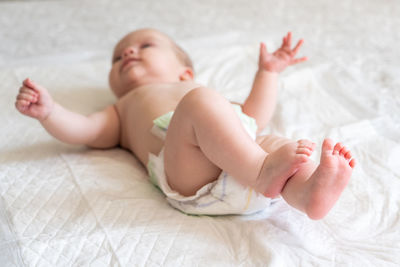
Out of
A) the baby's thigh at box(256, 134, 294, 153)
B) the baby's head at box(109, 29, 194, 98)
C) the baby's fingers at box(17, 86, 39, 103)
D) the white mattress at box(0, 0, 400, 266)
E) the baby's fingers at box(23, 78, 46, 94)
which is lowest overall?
the white mattress at box(0, 0, 400, 266)

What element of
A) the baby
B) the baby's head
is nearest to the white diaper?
the baby

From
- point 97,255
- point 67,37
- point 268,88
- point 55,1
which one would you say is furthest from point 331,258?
point 55,1

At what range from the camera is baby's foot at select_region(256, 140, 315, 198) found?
832mm

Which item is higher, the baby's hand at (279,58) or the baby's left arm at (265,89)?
the baby's hand at (279,58)

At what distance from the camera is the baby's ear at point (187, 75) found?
1.36m

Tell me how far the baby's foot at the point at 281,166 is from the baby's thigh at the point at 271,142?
6.4 inches

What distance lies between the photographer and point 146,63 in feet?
4.27

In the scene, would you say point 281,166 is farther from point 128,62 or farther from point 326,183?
point 128,62

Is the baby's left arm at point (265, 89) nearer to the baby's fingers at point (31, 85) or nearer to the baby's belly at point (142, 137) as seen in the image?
the baby's belly at point (142, 137)

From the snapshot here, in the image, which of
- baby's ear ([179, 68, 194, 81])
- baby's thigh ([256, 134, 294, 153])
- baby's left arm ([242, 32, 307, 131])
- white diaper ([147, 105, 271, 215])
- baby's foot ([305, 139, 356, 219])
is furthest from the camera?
baby's ear ([179, 68, 194, 81])

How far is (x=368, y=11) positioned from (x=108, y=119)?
136cm

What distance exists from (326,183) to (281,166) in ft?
0.27

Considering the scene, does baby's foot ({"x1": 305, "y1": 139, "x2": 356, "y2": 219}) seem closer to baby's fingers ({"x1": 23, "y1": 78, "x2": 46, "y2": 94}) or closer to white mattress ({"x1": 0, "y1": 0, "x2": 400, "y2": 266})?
white mattress ({"x1": 0, "y1": 0, "x2": 400, "y2": 266})

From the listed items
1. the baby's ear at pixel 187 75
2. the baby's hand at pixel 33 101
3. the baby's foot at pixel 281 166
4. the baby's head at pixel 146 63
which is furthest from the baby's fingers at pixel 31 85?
the baby's foot at pixel 281 166
